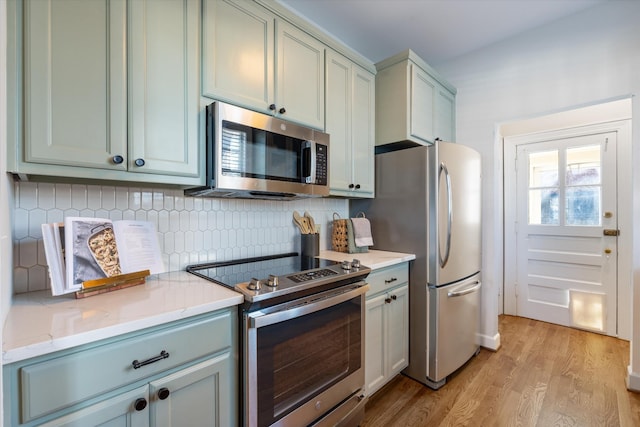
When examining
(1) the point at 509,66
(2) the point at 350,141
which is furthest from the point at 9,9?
(1) the point at 509,66

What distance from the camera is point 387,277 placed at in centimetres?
191

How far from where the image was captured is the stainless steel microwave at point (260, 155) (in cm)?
134

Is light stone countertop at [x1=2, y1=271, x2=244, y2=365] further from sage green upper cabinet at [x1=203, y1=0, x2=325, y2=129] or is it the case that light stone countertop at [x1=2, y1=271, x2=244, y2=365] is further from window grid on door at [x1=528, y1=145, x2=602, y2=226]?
window grid on door at [x1=528, y1=145, x2=602, y2=226]

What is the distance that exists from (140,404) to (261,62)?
62.6 inches

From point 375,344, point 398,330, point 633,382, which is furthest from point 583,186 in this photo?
point 375,344

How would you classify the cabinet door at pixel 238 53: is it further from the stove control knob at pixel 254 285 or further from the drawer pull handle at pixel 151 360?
the drawer pull handle at pixel 151 360

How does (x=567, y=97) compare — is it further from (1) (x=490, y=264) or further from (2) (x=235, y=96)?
(2) (x=235, y=96)

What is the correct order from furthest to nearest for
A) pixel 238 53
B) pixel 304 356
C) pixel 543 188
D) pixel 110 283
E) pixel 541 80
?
pixel 543 188 < pixel 541 80 < pixel 238 53 < pixel 304 356 < pixel 110 283

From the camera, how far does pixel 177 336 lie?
0.97 metres

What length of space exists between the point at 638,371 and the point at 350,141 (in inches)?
101

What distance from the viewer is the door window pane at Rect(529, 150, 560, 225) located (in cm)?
323

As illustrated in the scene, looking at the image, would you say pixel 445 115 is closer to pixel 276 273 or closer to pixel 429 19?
pixel 429 19

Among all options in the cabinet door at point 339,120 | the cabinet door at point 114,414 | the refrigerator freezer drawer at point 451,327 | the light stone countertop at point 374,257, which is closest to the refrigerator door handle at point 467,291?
the refrigerator freezer drawer at point 451,327

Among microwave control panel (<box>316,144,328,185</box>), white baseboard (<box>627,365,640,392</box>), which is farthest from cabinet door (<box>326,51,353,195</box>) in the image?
white baseboard (<box>627,365,640,392</box>)
